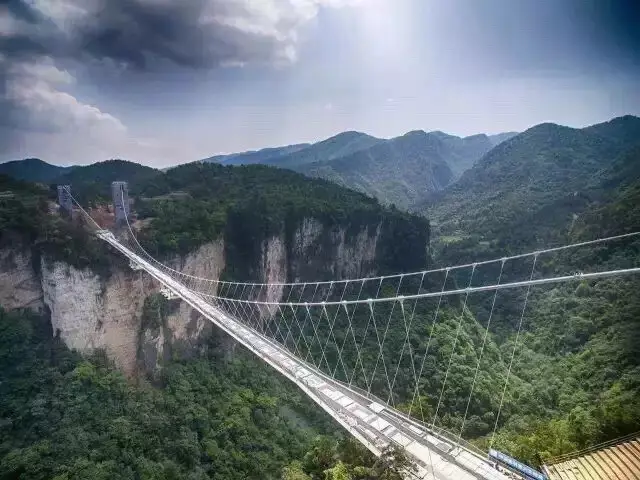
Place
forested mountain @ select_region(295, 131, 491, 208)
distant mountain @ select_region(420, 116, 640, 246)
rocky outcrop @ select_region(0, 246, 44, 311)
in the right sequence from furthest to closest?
forested mountain @ select_region(295, 131, 491, 208), distant mountain @ select_region(420, 116, 640, 246), rocky outcrop @ select_region(0, 246, 44, 311)

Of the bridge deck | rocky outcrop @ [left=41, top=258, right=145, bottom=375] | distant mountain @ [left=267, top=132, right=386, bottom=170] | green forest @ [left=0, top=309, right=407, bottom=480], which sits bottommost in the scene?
green forest @ [left=0, top=309, right=407, bottom=480]

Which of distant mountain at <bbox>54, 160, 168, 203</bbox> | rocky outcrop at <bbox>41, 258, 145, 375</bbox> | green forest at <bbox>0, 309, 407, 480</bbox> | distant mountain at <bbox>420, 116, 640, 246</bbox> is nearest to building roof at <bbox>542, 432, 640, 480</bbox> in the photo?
green forest at <bbox>0, 309, 407, 480</bbox>

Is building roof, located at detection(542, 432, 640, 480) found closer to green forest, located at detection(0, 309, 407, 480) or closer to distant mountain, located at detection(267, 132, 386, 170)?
green forest, located at detection(0, 309, 407, 480)

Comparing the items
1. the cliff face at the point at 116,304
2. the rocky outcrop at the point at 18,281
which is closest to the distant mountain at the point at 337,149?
the cliff face at the point at 116,304

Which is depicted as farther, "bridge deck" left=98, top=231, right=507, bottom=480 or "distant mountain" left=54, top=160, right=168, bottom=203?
"distant mountain" left=54, top=160, right=168, bottom=203

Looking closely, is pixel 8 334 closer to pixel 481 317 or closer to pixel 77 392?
pixel 77 392

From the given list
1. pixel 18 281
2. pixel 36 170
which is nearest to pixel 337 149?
pixel 36 170
